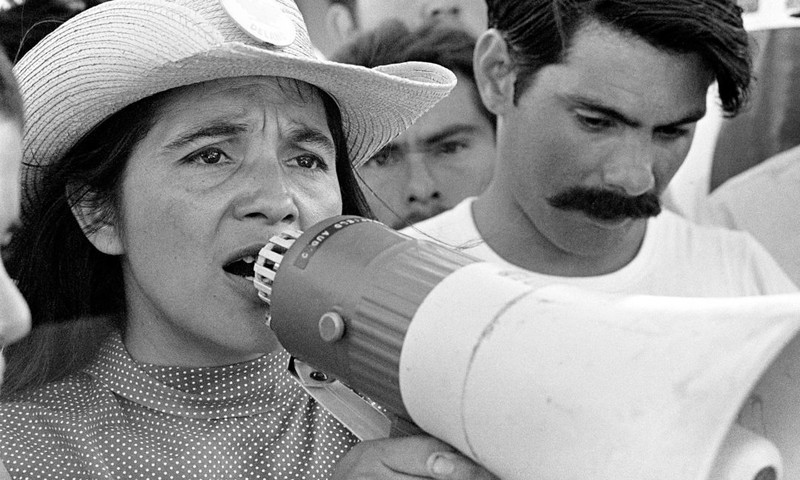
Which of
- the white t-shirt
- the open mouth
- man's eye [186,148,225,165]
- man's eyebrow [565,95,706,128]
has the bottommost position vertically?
the white t-shirt

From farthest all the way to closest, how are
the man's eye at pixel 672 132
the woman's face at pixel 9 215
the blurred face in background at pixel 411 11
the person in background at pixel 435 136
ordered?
the blurred face in background at pixel 411 11, the person in background at pixel 435 136, the man's eye at pixel 672 132, the woman's face at pixel 9 215

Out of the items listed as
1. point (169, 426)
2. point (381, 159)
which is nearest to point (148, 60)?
point (169, 426)

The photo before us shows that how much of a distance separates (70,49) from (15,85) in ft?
2.15

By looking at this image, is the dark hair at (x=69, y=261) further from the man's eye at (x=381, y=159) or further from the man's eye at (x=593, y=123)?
the man's eye at (x=381, y=159)

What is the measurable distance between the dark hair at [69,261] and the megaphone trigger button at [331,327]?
0.54 metres

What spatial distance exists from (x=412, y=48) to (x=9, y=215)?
7.14ft

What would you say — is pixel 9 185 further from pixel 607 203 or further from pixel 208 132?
pixel 607 203

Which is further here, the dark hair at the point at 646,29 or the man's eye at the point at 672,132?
the man's eye at the point at 672,132

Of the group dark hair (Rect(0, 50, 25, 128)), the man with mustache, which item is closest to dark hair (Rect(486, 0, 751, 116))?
the man with mustache

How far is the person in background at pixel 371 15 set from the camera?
3203mm

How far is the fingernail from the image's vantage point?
1.43m

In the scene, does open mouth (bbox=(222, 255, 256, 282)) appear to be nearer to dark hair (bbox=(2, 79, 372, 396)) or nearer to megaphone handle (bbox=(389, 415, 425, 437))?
dark hair (bbox=(2, 79, 372, 396))

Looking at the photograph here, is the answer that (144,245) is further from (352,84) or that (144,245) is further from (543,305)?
(543,305)

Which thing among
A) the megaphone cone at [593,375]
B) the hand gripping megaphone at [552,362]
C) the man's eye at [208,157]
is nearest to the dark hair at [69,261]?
the man's eye at [208,157]
